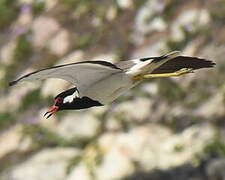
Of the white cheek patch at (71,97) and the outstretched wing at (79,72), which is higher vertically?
the white cheek patch at (71,97)

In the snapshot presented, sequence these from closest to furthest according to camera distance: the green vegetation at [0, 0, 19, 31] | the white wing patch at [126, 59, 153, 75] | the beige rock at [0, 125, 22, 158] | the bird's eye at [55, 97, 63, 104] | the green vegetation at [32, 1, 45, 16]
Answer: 1. the white wing patch at [126, 59, 153, 75]
2. the bird's eye at [55, 97, 63, 104]
3. the beige rock at [0, 125, 22, 158]
4. the green vegetation at [32, 1, 45, 16]
5. the green vegetation at [0, 0, 19, 31]

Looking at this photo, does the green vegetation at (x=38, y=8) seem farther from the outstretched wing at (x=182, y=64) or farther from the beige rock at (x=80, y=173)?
the outstretched wing at (x=182, y=64)

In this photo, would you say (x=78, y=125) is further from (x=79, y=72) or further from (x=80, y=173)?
(x=79, y=72)

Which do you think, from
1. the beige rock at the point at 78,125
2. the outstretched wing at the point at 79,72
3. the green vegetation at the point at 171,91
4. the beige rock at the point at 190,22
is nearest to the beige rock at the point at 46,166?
the beige rock at the point at 78,125

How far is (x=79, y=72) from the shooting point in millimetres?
3100

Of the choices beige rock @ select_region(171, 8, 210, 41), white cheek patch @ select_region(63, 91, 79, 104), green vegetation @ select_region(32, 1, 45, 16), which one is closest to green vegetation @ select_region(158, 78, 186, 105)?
beige rock @ select_region(171, 8, 210, 41)

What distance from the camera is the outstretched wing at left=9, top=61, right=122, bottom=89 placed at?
2.93 metres

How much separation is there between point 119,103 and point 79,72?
6.55 m

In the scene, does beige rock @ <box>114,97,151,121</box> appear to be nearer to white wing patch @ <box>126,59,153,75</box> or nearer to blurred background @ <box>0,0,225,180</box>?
blurred background @ <box>0,0,225,180</box>

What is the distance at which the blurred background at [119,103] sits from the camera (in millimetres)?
8414

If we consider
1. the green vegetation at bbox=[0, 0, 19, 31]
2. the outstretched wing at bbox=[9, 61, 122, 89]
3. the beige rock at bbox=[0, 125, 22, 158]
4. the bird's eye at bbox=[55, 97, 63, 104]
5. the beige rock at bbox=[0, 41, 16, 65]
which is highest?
the green vegetation at bbox=[0, 0, 19, 31]

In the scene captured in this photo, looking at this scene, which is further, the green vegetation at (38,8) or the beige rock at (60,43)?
the green vegetation at (38,8)

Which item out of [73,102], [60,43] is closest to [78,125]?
[60,43]

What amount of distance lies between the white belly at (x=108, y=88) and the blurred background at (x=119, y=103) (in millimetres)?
4761
